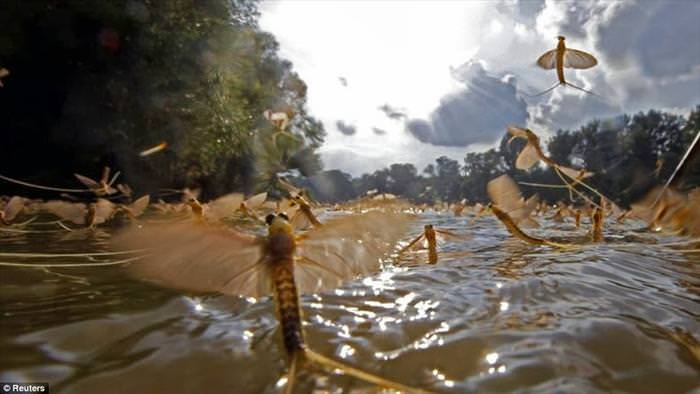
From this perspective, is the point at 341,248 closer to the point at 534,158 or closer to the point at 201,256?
the point at 201,256

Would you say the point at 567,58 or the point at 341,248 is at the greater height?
the point at 567,58

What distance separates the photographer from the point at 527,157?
2.23 metres

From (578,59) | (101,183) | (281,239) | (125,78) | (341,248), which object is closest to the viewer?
(281,239)

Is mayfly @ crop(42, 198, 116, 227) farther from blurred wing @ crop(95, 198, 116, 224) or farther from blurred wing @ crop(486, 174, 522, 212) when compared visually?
blurred wing @ crop(486, 174, 522, 212)

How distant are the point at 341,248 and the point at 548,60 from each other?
1.57 m

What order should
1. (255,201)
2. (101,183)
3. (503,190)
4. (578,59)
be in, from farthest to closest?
(101,183), (255,201), (503,190), (578,59)

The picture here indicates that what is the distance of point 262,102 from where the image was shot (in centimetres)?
2250

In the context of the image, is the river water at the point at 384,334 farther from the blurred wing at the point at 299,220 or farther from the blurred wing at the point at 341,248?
the blurred wing at the point at 299,220

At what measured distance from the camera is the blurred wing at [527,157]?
2.19 m

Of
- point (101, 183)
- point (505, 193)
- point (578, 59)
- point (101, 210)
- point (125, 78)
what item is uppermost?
point (125, 78)

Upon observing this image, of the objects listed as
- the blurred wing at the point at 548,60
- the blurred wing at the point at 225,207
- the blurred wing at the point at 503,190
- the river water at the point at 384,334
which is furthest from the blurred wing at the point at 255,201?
→ the blurred wing at the point at 548,60

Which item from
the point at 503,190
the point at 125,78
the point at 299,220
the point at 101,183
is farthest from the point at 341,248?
the point at 125,78

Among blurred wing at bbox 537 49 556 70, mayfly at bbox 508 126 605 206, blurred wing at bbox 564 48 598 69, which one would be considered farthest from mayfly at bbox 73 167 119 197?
blurred wing at bbox 564 48 598 69

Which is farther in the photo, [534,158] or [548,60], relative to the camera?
[534,158]
